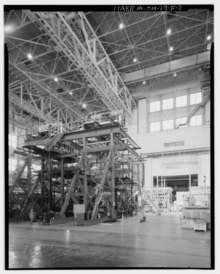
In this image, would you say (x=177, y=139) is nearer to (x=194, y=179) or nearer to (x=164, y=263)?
(x=194, y=179)

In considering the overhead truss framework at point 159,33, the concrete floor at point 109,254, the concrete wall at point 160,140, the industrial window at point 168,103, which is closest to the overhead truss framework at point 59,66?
the overhead truss framework at point 159,33

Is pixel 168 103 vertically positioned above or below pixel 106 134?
above

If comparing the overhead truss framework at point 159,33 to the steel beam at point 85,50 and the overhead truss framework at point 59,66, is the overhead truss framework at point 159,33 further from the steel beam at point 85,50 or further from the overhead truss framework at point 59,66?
the overhead truss framework at point 59,66

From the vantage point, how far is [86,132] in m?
13.8

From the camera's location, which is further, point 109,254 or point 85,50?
point 85,50

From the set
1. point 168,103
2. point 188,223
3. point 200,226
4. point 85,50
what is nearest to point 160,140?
point 168,103

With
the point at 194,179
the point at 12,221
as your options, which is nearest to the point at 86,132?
the point at 12,221

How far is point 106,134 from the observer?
44.0ft

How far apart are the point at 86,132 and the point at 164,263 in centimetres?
1005

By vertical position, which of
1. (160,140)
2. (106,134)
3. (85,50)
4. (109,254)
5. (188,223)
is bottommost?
(188,223)

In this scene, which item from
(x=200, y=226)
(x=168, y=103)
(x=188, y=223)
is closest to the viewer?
(x=200, y=226)

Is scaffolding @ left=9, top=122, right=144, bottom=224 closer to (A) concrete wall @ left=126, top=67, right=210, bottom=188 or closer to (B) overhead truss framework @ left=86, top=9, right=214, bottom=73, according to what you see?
(A) concrete wall @ left=126, top=67, right=210, bottom=188

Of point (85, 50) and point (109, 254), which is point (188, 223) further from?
point (85, 50)

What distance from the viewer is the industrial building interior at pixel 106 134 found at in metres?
5.60
